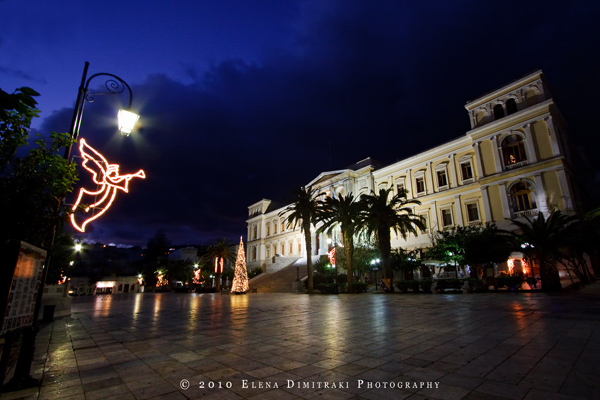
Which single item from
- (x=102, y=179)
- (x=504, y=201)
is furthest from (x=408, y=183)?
(x=102, y=179)

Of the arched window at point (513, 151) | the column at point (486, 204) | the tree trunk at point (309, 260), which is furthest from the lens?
the column at point (486, 204)

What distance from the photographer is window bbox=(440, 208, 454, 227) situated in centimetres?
3353

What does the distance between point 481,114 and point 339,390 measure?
37125mm

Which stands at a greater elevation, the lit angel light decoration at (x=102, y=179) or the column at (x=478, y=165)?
the column at (x=478, y=165)

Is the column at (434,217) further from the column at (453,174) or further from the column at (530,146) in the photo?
the column at (530,146)

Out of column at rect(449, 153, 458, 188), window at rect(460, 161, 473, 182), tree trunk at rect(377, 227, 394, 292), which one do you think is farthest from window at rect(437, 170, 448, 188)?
tree trunk at rect(377, 227, 394, 292)

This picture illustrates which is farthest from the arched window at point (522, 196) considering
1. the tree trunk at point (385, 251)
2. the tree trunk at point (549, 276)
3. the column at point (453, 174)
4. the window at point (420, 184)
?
the tree trunk at point (385, 251)

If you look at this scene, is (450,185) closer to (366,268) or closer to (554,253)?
(366,268)

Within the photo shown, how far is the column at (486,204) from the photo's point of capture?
29.5 meters

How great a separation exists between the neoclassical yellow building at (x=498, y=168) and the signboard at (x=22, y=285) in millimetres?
29808

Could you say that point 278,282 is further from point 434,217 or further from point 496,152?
point 496,152

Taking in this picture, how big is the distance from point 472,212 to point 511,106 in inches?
465

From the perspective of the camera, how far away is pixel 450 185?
112ft

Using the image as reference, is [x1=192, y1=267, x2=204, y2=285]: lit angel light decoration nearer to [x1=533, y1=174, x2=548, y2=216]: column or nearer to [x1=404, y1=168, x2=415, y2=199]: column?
[x1=404, y1=168, x2=415, y2=199]: column
